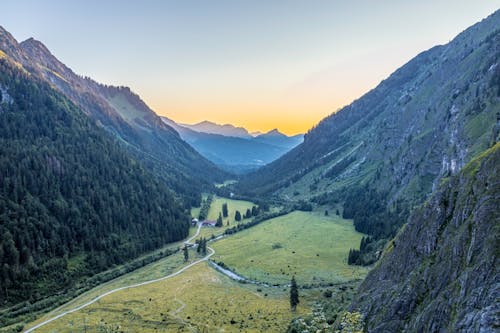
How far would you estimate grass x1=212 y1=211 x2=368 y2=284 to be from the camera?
402 ft

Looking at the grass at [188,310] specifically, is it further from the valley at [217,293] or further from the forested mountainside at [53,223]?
the forested mountainside at [53,223]

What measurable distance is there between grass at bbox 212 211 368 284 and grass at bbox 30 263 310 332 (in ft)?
56.2

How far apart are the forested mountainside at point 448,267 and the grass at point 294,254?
68.3 metres

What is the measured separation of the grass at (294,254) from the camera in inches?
4819

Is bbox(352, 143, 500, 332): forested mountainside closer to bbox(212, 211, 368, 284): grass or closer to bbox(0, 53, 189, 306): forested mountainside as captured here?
bbox(212, 211, 368, 284): grass

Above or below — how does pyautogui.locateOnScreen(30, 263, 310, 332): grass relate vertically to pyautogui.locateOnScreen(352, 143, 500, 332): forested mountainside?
below

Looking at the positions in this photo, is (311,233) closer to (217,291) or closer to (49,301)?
(217,291)

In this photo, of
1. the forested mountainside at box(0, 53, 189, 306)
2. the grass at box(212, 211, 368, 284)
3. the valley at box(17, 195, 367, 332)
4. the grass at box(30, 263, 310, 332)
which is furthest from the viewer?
the forested mountainside at box(0, 53, 189, 306)

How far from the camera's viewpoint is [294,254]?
15225cm

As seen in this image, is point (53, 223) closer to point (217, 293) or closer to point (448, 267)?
point (217, 293)

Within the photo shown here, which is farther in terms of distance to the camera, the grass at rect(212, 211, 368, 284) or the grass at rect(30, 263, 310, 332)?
the grass at rect(212, 211, 368, 284)

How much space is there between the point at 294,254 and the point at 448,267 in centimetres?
11848

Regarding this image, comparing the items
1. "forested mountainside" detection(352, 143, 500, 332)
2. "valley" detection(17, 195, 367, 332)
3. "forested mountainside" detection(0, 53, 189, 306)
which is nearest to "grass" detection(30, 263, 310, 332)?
"valley" detection(17, 195, 367, 332)

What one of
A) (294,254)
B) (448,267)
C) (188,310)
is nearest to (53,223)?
(188,310)
